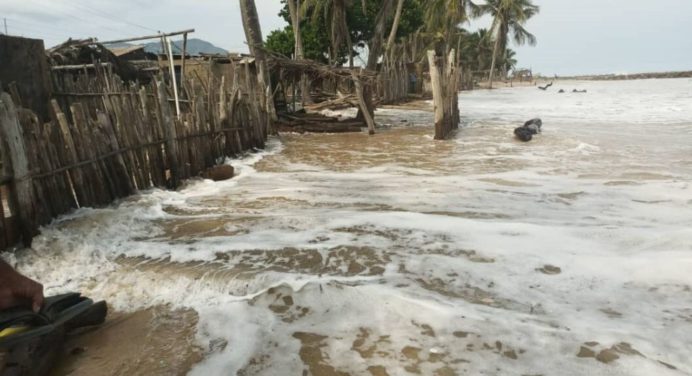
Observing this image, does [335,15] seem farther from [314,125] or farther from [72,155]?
[72,155]

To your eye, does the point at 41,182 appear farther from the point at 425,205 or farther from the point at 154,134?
the point at 425,205

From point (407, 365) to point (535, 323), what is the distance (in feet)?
2.89

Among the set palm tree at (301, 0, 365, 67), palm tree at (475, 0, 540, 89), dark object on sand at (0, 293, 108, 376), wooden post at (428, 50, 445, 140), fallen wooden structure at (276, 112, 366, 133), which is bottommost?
dark object on sand at (0, 293, 108, 376)

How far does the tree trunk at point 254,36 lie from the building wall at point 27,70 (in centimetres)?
438

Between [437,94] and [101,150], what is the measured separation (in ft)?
24.6

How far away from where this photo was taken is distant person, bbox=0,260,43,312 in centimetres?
221

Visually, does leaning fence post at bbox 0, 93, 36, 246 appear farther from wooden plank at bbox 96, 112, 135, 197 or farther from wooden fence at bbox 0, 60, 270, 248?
wooden plank at bbox 96, 112, 135, 197

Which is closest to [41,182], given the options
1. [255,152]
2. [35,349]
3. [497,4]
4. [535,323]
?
[35,349]

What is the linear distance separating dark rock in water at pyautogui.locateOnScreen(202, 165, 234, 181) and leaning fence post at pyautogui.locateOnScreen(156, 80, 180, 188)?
0.63 metres

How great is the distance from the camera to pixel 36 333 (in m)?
2.22

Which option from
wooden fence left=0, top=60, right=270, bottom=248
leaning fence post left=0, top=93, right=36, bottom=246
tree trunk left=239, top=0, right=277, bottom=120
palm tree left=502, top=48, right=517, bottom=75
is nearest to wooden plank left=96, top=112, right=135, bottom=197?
wooden fence left=0, top=60, right=270, bottom=248

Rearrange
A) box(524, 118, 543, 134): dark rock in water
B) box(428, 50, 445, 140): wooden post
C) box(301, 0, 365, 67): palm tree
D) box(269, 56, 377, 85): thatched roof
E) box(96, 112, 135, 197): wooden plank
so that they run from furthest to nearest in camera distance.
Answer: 1. box(301, 0, 365, 67): palm tree
2. box(269, 56, 377, 85): thatched roof
3. box(524, 118, 543, 134): dark rock in water
4. box(428, 50, 445, 140): wooden post
5. box(96, 112, 135, 197): wooden plank

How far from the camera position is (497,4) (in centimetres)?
3966

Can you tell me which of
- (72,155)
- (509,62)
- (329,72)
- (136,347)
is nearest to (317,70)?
(329,72)
